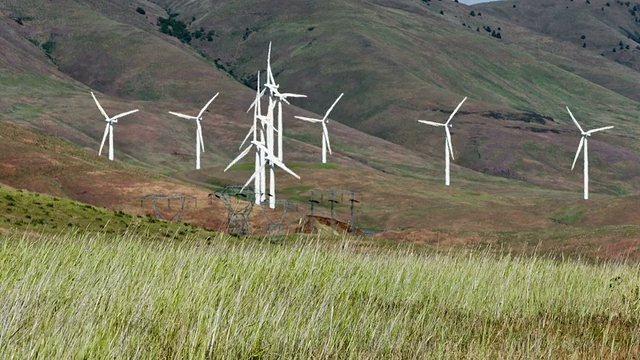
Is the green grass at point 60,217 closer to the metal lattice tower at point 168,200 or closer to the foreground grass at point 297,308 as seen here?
the metal lattice tower at point 168,200

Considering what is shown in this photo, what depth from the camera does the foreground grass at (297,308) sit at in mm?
13086

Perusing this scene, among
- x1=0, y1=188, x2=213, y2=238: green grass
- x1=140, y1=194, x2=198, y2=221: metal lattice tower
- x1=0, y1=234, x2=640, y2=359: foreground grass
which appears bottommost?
x1=140, y1=194, x2=198, y2=221: metal lattice tower

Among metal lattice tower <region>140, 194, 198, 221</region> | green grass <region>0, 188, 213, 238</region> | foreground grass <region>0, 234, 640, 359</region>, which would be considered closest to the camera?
foreground grass <region>0, 234, 640, 359</region>

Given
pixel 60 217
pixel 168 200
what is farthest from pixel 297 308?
pixel 168 200

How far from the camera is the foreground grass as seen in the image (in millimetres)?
13086

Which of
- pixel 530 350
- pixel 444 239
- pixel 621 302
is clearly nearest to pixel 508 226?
pixel 444 239

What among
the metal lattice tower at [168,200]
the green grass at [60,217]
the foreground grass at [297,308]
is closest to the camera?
the foreground grass at [297,308]

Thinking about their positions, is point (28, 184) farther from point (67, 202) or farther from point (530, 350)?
point (530, 350)

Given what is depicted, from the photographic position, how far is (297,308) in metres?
16.2

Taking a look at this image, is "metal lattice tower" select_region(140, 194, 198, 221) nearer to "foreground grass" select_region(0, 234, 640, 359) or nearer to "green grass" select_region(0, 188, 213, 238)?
"green grass" select_region(0, 188, 213, 238)

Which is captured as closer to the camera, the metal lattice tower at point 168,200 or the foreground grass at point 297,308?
the foreground grass at point 297,308

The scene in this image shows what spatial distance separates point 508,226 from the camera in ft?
337

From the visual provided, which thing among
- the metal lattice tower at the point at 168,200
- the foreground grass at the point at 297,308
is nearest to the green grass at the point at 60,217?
the metal lattice tower at the point at 168,200

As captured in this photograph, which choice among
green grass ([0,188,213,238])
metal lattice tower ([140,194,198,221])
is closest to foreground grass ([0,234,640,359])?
green grass ([0,188,213,238])
